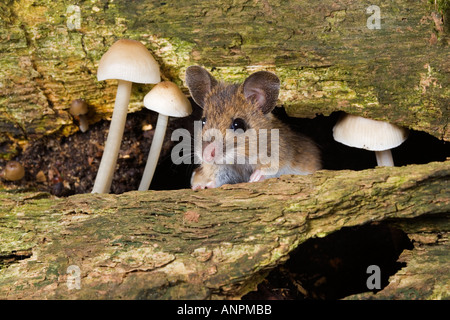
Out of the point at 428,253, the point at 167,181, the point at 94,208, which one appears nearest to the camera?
the point at 428,253

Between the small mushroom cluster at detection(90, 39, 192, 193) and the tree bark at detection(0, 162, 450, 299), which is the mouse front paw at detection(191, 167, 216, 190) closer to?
the small mushroom cluster at detection(90, 39, 192, 193)

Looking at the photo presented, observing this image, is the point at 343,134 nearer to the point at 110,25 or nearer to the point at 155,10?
the point at 155,10

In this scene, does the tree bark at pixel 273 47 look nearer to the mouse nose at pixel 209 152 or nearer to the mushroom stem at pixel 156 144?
the mushroom stem at pixel 156 144

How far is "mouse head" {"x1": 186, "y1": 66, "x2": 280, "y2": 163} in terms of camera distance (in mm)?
4344

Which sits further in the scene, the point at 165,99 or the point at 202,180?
the point at 202,180

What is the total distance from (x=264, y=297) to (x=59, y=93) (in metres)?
A: 3.21

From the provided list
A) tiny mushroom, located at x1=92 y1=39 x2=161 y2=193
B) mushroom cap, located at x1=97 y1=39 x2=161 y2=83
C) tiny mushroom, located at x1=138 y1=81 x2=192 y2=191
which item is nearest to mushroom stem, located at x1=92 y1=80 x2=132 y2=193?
tiny mushroom, located at x1=92 y1=39 x2=161 y2=193

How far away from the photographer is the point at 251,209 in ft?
11.5

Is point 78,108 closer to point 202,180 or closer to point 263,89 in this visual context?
point 202,180

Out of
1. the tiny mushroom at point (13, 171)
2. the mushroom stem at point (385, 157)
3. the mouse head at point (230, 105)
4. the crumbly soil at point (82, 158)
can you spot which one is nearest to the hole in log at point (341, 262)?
the mushroom stem at point (385, 157)

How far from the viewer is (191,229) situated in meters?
3.40

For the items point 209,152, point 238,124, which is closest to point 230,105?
point 238,124

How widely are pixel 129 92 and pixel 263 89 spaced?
1437 mm

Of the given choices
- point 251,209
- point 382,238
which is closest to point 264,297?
point 251,209
